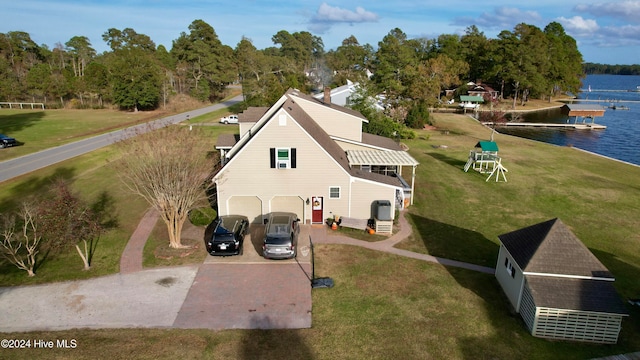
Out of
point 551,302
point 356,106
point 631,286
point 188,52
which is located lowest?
point 631,286

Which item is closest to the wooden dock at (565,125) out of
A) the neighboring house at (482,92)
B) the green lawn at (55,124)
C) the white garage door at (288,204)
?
the neighboring house at (482,92)

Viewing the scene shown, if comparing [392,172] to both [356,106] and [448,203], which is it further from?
[356,106]

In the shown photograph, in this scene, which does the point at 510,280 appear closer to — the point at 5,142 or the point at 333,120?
the point at 333,120

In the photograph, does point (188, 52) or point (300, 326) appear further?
point (188, 52)

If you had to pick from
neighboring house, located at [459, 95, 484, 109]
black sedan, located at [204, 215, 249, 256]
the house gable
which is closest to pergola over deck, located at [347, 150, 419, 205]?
the house gable

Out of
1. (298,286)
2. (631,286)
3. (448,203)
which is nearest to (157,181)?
(298,286)

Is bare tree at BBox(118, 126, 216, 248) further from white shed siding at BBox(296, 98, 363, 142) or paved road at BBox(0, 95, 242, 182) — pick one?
white shed siding at BBox(296, 98, 363, 142)

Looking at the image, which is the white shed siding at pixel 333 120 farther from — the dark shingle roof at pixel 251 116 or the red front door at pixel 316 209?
the red front door at pixel 316 209
